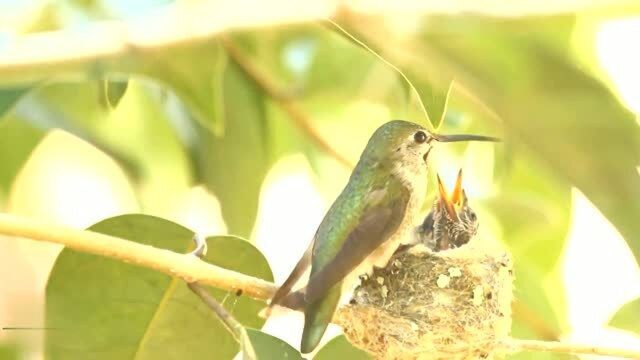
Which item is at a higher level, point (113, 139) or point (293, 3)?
point (293, 3)

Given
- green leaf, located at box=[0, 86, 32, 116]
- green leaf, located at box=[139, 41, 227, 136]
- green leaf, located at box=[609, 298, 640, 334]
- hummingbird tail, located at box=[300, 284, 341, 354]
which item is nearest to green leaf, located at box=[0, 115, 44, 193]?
green leaf, located at box=[139, 41, 227, 136]

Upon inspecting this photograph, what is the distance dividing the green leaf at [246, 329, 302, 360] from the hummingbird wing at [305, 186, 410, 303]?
0.08m

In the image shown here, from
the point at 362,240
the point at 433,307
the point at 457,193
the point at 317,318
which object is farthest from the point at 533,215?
the point at 317,318

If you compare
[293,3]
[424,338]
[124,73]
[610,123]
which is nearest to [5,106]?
[124,73]

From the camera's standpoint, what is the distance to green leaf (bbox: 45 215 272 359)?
50.4 inches

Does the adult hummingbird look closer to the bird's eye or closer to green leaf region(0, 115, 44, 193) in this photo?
the bird's eye

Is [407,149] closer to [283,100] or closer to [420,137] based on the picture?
[420,137]

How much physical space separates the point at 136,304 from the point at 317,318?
0.27 meters

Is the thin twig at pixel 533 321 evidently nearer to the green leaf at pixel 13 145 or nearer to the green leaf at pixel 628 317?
the green leaf at pixel 628 317

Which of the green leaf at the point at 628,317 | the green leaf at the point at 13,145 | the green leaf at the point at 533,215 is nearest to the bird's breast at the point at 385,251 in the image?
the green leaf at the point at 533,215

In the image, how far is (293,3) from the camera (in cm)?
137

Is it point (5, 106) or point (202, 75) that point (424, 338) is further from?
point (5, 106)

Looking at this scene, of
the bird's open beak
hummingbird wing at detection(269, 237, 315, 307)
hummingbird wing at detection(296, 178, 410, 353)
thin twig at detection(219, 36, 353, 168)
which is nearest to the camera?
hummingbird wing at detection(269, 237, 315, 307)

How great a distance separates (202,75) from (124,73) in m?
0.12
